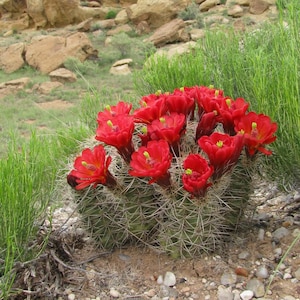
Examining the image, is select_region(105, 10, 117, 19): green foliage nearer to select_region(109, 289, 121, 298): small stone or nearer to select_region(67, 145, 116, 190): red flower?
select_region(67, 145, 116, 190): red flower

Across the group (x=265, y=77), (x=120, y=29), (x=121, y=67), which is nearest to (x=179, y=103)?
(x=265, y=77)

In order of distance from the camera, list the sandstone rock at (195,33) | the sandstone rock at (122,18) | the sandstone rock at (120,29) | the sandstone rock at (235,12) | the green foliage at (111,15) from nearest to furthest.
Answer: the sandstone rock at (195,33) → the sandstone rock at (235,12) → the sandstone rock at (120,29) → the sandstone rock at (122,18) → the green foliage at (111,15)

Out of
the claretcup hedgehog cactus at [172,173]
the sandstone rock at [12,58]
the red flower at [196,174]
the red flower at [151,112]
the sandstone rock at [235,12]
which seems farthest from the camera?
the sandstone rock at [235,12]

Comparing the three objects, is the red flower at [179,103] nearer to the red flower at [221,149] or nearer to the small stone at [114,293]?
the red flower at [221,149]

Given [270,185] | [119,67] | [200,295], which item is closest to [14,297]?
[200,295]

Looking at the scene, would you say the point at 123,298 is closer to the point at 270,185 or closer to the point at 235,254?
the point at 235,254

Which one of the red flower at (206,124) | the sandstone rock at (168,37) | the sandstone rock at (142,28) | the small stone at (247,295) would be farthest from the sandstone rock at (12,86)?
the small stone at (247,295)
